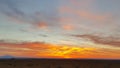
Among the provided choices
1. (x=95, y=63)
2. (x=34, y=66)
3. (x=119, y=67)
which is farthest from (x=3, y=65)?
(x=119, y=67)

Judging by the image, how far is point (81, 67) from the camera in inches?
885

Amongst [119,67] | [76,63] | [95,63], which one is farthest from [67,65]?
[119,67]

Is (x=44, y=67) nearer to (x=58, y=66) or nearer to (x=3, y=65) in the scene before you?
(x=58, y=66)

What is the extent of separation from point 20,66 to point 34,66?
1.15 m

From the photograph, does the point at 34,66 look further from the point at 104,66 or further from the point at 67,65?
the point at 104,66

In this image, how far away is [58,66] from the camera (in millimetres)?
22422

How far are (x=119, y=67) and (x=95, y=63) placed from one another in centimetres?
201

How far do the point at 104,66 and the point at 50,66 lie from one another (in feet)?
14.9

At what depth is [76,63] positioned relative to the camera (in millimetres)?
22781

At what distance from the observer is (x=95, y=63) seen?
76.4ft

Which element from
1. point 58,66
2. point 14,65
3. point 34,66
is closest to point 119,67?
point 58,66

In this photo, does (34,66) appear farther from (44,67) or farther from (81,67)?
(81,67)

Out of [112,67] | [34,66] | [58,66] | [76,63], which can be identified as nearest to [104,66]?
[112,67]

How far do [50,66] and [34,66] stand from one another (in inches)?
51.2
